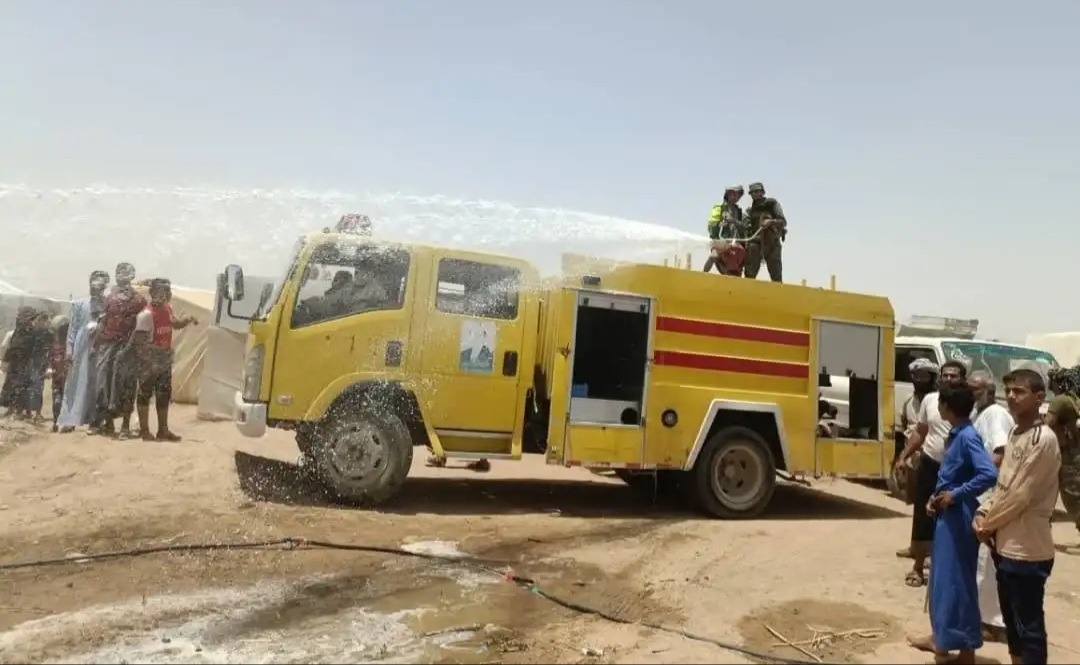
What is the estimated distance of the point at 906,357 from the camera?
11664 mm

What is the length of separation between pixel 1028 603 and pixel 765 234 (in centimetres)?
644

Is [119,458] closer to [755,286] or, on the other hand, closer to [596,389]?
[596,389]

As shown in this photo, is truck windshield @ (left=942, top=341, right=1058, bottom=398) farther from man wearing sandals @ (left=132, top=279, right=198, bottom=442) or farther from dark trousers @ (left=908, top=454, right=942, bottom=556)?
man wearing sandals @ (left=132, top=279, right=198, bottom=442)

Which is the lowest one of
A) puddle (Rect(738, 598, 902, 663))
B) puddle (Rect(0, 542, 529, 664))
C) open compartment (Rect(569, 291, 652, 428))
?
puddle (Rect(0, 542, 529, 664))

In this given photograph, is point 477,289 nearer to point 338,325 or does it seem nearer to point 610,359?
point 338,325

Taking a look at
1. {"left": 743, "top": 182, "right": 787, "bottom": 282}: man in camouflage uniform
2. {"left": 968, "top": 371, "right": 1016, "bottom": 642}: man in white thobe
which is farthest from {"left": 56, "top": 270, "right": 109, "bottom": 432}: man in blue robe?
{"left": 968, "top": 371, "right": 1016, "bottom": 642}: man in white thobe

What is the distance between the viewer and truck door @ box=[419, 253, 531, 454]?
7832 millimetres

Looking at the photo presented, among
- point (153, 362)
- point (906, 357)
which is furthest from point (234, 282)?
point (906, 357)

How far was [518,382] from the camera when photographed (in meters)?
8.12

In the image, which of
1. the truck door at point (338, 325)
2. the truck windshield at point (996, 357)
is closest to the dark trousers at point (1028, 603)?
the truck door at point (338, 325)

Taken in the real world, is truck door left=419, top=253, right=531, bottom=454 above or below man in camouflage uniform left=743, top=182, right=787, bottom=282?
below

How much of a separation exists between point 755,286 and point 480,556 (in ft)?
13.4

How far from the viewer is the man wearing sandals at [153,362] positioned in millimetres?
9883

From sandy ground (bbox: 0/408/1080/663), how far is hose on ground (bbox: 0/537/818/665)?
3.6 inches
